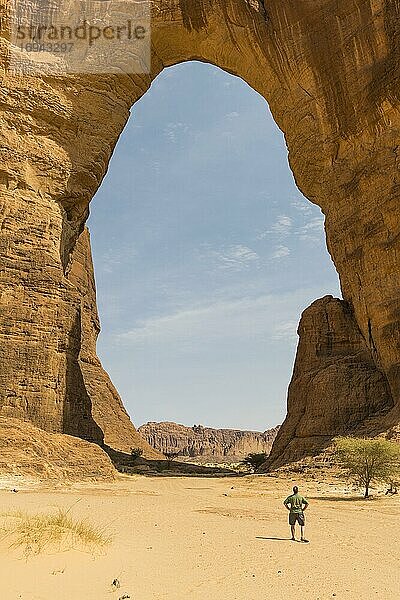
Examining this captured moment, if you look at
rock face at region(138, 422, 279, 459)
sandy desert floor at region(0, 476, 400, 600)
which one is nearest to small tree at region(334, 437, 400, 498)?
sandy desert floor at region(0, 476, 400, 600)

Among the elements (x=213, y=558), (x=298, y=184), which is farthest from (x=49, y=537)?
(x=298, y=184)

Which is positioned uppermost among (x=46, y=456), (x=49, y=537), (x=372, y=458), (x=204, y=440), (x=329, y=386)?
(x=204, y=440)

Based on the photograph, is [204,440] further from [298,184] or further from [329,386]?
[329,386]

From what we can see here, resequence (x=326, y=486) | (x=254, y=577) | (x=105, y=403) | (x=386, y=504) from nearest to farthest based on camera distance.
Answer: (x=254, y=577) < (x=386, y=504) < (x=326, y=486) < (x=105, y=403)

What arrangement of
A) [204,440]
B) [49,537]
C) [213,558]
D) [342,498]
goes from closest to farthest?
[49,537] → [213,558] → [342,498] → [204,440]

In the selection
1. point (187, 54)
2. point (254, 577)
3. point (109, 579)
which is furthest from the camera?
point (187, 54)

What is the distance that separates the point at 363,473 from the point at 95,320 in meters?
34.6

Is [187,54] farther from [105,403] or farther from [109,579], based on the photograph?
[109,579]

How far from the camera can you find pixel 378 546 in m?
8.12

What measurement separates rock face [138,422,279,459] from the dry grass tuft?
90.9 meters

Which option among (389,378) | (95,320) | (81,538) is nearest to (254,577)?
(81,538)

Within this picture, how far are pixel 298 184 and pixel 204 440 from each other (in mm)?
80426

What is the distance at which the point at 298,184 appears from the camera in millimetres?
31391

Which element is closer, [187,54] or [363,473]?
[363,473]
